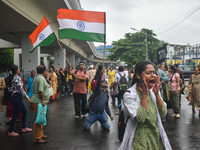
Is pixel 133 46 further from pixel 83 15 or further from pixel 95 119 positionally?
pixel 95 119

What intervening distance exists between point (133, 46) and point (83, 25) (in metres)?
39.8

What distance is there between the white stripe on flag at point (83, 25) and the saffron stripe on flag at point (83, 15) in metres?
0.09

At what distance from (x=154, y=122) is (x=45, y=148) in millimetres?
3036

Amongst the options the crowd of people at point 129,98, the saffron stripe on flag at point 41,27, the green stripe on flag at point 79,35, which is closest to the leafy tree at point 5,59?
the crowd of people at point 129,98

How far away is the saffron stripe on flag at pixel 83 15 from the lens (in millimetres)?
6422

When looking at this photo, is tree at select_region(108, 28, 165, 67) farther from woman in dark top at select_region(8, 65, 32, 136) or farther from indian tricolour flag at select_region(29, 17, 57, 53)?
woman in dark top at select_region(8, 65, 32, 136)

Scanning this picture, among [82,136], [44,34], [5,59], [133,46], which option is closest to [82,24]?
[44,34]

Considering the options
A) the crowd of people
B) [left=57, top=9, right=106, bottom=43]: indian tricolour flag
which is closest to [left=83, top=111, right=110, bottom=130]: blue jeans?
the crowd of people

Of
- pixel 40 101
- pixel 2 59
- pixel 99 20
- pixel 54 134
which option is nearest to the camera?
pixel 40 101

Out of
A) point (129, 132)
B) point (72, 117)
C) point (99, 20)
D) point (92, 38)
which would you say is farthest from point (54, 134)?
point (129, 132)

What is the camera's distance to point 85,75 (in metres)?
7.55

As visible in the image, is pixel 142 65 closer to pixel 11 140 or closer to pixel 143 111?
pixel 143 111

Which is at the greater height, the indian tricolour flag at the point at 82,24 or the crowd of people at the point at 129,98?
the indian tricolour flag at the point at 82,24

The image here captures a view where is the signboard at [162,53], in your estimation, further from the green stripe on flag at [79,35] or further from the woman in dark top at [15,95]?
the woman in dark top at [15,95]
